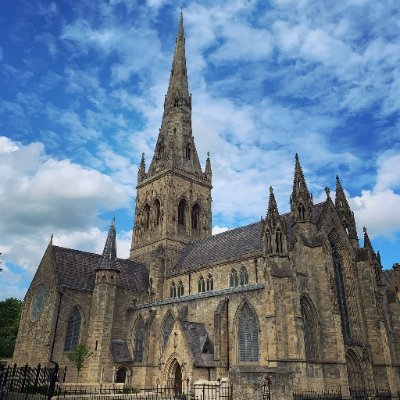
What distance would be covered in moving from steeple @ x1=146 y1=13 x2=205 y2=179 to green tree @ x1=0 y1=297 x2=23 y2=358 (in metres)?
26.0

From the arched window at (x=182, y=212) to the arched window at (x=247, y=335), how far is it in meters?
21.8

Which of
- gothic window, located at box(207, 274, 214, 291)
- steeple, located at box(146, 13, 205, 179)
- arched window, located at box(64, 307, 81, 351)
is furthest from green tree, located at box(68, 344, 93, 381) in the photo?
steeple, located at box(146, 13, 205, 179)

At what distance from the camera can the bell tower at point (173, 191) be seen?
4803 cm

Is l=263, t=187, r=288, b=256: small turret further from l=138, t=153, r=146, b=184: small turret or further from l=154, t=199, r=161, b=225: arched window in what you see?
l=138, t=153, r=146, b=184: small turret

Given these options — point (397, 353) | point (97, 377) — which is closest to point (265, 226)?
point (397, 353)

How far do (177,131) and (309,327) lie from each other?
33007 millimetres

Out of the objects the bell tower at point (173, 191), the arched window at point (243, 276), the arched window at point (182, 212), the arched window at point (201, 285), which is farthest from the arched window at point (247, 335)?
the arched window at point (182, 212)

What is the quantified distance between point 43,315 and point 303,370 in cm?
2270

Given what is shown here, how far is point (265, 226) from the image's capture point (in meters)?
29.8

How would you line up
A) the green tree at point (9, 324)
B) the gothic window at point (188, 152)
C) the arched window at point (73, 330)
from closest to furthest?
1. the arched window at point (73, 330)
2. the green tree at point (9, 324)
3. the gothic window at point (188, 152)

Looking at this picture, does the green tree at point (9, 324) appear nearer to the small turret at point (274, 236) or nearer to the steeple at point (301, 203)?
the small turret at point (274, 236)

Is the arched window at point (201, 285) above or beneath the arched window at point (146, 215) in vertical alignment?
beneath

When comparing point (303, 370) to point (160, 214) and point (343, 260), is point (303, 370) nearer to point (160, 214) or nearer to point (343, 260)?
point (343, 260)

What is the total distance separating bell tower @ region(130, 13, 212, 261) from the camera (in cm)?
4803
